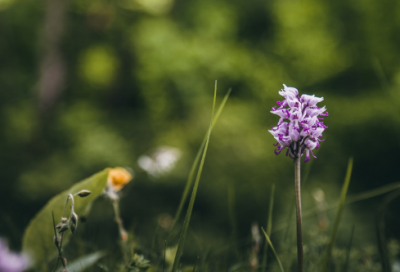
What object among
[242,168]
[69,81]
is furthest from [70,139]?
[242,168]

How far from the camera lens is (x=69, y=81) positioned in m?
4.93

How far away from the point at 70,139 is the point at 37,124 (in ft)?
1.38

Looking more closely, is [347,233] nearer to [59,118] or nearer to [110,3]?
[59,118]

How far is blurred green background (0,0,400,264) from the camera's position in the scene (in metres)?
2.81

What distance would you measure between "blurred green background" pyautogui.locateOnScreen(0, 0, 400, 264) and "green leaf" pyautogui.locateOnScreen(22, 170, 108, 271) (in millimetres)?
1769

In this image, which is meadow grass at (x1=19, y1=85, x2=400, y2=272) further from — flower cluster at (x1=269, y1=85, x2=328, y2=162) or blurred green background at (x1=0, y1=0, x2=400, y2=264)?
blurred green background at (x1=0, y1=0, x2=400, y2=264)

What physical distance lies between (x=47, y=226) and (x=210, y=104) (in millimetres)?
2634

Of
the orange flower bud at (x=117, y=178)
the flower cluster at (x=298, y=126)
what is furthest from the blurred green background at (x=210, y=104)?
the flower cluster at (x=298, y=126)

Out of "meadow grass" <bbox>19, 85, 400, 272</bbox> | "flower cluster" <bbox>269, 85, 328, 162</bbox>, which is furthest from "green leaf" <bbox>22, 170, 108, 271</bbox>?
"flower cluster" <bbox>269, 85, 328, 162</bbox>

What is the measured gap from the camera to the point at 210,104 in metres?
A: 3.20

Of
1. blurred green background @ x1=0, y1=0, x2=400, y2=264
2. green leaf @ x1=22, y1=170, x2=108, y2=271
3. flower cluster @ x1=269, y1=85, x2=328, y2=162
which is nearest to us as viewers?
flower cluster @ x1=269, y1=85, x2=328, y2=162

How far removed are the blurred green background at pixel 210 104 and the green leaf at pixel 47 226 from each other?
177 cm

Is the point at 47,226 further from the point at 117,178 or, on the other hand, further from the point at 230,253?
the point at 230,253

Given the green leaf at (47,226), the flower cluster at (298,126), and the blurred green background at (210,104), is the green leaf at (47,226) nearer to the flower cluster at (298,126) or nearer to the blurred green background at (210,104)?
the flower cluster at (298,126)
